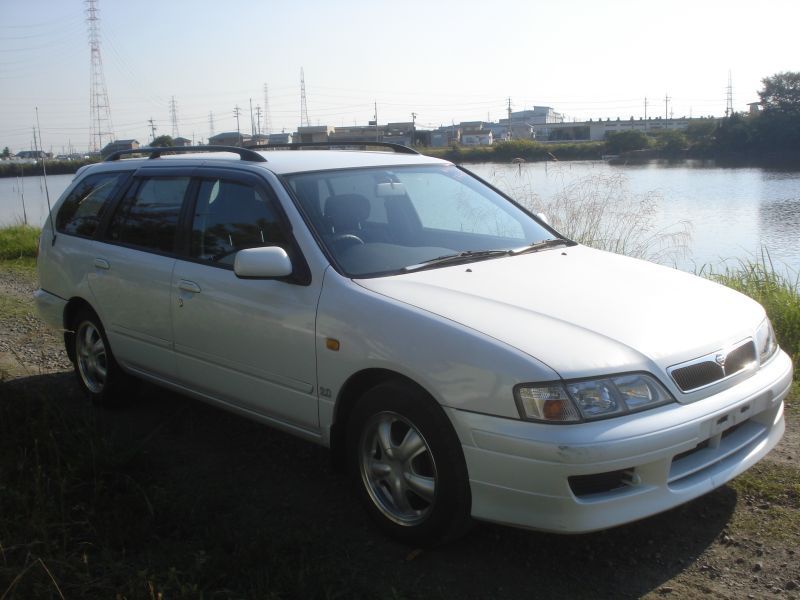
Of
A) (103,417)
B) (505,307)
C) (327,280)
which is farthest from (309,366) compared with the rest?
(103,417)

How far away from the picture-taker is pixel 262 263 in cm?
371

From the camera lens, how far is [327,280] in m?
3.74

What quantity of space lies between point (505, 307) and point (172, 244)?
2.27 meters

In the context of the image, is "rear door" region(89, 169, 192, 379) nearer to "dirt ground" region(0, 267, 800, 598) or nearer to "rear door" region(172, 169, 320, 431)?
"rear door" region(172, 169, 320, 431)

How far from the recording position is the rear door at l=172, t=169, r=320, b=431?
3.84 metres

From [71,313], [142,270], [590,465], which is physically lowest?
[590,465]

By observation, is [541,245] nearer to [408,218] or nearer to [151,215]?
[408,218]

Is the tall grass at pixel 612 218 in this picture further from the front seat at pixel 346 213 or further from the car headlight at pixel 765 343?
the front seat at pixel 346 213

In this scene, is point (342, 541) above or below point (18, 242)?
below

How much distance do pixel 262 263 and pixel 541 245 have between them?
66.4 inches

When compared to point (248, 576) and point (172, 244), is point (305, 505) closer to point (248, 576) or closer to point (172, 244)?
point (248, 576)

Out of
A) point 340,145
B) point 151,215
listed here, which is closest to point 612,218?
point 340,145

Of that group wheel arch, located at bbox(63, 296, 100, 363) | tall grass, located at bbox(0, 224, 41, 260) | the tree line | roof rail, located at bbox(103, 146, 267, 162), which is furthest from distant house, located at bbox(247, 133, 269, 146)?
the tree line

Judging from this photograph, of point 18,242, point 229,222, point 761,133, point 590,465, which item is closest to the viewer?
point 590,465
